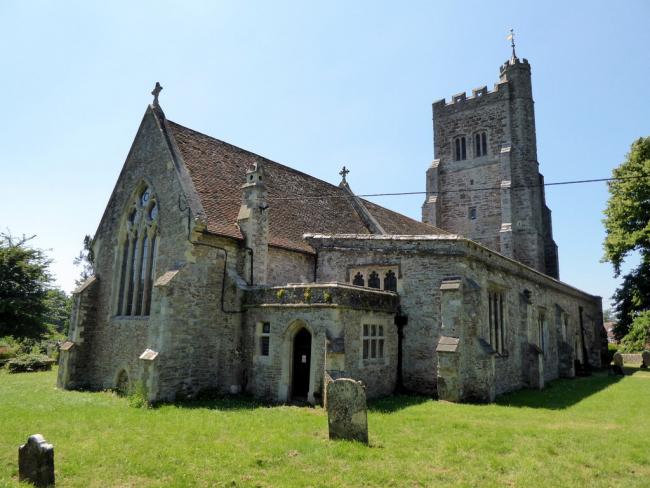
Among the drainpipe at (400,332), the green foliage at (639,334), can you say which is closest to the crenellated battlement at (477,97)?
the green foliage at (639,334)

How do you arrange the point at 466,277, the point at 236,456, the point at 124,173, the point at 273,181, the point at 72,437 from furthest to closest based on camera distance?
1. the point at 273,181
2. the point at 124,173
3. the point at 466,277
4. the point at 72,437
5. the point at 236,456

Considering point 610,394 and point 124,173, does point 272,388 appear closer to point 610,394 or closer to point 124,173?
point 124,173

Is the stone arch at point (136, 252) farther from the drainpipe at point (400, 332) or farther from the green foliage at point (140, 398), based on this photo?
the drainpipe at point (400, 332)

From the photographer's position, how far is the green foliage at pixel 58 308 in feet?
110

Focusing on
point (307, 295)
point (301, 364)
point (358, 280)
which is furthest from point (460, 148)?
point (301, 364)

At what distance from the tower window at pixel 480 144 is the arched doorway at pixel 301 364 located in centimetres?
2905

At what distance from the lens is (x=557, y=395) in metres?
17.8

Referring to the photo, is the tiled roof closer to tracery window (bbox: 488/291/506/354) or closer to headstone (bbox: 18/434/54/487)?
tracery window (bbox: 488/291/506/354)

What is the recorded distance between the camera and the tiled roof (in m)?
17.8

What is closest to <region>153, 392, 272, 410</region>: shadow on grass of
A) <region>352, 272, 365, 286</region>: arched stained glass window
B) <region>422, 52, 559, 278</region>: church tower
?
<region>352, 272, 365, 286</region>: arched stained glass window

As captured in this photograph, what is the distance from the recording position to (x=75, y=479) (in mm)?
7512

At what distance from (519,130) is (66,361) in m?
35.0

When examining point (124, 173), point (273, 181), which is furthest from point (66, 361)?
point (273, 181)

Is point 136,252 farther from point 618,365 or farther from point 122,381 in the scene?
point 618,365
